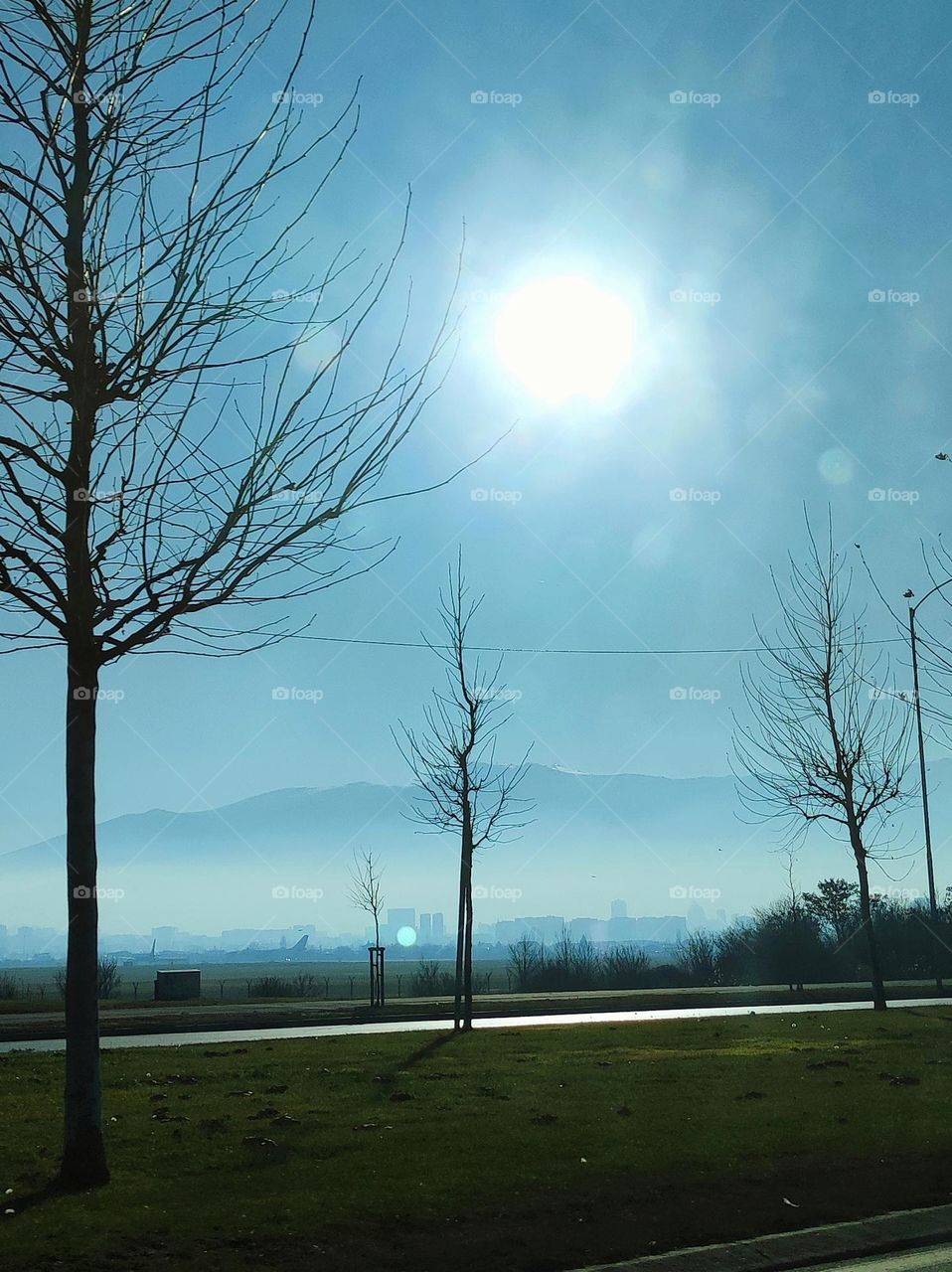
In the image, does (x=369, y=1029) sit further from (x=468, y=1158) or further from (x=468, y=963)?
(x=468, y=1158)

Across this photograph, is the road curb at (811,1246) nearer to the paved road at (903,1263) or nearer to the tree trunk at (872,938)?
the paved road at (903,1263)

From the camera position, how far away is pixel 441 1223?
702 centimetres

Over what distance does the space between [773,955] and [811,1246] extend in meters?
47.7

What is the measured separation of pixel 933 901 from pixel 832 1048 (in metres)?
25.1

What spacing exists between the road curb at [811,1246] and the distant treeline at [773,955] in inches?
1589

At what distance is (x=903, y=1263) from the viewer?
6938 millimetres

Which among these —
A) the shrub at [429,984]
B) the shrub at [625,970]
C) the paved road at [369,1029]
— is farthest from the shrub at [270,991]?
the paved road at [369,1029]

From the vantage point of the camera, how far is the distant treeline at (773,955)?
48906 millimetres

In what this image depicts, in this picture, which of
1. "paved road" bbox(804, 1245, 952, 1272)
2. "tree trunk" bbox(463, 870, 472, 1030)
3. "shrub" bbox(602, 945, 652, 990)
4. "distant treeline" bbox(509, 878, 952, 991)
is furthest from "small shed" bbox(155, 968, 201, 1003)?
"paved road" bbox(804, 1245, 952, 1272)

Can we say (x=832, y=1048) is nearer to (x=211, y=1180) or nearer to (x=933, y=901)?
(x=211, y=1180)

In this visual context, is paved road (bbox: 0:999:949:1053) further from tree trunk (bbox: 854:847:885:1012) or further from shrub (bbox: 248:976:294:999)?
shrub (bbox: 248:976:294:999)

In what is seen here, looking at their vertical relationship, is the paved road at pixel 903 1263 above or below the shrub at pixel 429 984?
above

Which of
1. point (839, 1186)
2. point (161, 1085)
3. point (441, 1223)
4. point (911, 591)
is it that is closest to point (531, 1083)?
point (161, 1085)

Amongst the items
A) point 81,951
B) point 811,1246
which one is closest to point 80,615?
point 81,951
